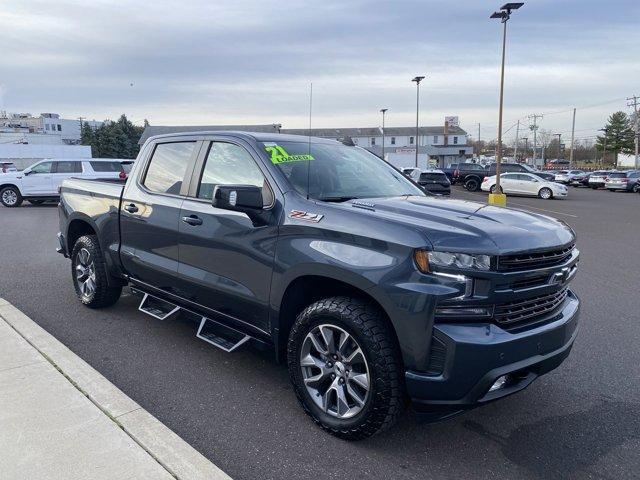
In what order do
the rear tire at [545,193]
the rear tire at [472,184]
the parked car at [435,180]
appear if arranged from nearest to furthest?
1. the parked car at [435,180]
2. the rear tire at [545,193]
3. the rear tire at [472,184]

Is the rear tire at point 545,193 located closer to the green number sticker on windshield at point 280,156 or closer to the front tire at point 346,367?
the green number sticker on windshield at point 280,156

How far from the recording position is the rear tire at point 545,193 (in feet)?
94.4

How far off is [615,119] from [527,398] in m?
109

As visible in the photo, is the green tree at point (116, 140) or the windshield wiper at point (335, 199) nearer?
the windshield wiper at point (335, 199)

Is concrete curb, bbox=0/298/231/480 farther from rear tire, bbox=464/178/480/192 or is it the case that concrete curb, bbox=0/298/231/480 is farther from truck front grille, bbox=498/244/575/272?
rear tire, bbox=464/178/480/192

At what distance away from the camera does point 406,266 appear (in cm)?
276

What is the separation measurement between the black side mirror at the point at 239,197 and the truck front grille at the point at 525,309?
1.60m

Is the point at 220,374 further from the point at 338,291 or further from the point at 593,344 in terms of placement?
the point at 593,344

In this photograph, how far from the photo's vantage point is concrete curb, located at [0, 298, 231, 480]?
2.75 m

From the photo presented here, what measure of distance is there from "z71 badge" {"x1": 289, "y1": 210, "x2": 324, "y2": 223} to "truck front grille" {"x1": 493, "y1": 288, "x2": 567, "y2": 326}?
116cm

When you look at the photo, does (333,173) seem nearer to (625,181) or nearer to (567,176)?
(625,181)

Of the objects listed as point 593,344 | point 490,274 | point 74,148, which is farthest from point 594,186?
point 74,148

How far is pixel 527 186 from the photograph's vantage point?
29.9 m

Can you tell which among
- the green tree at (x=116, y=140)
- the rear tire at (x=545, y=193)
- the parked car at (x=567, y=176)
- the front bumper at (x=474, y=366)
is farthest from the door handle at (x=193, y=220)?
the green tree at (x=116, y=140)
